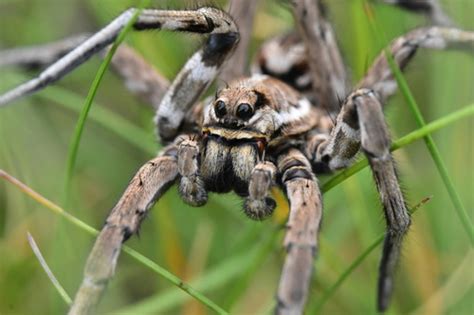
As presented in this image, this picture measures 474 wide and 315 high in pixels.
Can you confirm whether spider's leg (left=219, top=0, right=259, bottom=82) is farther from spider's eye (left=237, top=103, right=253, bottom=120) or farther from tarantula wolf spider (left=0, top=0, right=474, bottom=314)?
spider's eye (left=237, top=103, right=253, bottom=120)

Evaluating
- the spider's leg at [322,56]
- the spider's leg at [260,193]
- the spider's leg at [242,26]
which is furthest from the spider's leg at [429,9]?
the spider's leg at [260,193]

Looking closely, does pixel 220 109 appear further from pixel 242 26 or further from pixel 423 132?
pixel 242 26

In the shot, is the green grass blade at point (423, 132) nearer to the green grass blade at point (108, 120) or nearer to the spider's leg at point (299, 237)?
the spider's leg at point (299, 237)

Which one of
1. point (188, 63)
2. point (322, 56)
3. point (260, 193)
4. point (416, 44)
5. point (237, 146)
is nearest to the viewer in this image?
point (260, 193)

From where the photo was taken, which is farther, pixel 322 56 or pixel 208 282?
pixel 322 56

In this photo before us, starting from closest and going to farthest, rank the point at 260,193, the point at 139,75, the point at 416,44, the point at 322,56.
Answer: the point at 260,193 → the point at 416,44 → the point at 322,56 → the point at 139,75

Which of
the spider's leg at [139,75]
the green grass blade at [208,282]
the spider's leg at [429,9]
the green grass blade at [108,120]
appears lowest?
the green grass blade at [208,282]

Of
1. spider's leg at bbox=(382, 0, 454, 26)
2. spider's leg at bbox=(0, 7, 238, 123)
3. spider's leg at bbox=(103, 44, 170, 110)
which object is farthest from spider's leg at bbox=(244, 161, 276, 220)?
spider's leg at bbox=(382, 0, 454, 26)

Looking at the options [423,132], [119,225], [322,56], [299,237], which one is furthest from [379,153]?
[322,56]
